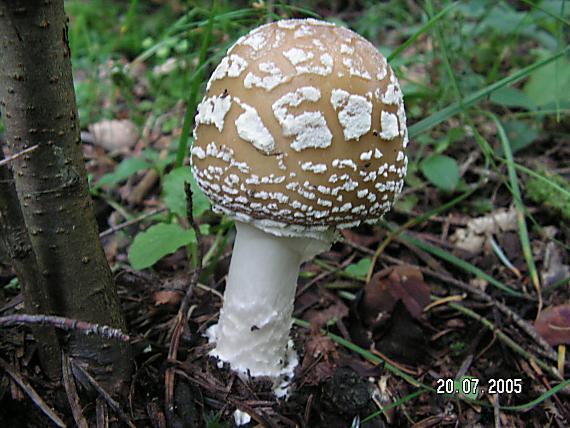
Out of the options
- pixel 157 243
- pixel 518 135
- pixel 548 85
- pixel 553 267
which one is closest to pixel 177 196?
pixel 157 243

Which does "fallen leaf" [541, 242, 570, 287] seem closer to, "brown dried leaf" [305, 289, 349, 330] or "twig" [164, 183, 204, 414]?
"brown dried leaf" [305, 289, 349, 330]

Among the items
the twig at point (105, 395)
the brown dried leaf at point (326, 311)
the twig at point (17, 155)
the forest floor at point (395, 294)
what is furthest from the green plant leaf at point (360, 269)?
the twig at point (17, 155)

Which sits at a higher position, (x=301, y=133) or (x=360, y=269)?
(x=301, y=133)

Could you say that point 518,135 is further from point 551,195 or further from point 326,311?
point 326,311

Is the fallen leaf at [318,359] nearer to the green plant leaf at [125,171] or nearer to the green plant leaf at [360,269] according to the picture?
the green plant leaf at [360,269]

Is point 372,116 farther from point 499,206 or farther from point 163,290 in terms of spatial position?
point 499,206
